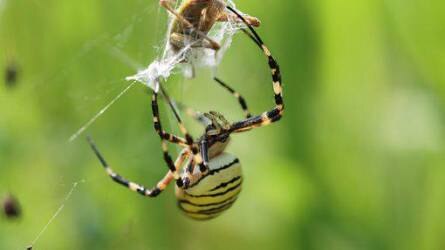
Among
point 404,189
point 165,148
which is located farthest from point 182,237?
point 404,189

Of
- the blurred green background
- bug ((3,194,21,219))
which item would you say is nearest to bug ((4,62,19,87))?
bug ((3,194,21,219))

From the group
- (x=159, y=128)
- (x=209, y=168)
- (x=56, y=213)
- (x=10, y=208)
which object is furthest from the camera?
(x=56, y=213)

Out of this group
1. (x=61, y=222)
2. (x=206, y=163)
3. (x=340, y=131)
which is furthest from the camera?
(x=340, y=131)

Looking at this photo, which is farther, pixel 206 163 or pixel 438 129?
pixel 438 129

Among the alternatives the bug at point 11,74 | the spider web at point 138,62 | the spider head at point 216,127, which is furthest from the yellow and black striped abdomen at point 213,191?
the bug at point 11,74

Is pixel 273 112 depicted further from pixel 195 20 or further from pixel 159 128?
pixel 195 20

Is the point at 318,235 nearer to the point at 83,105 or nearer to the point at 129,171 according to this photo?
the point at 129,171

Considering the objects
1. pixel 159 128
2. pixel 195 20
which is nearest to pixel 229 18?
pixel 195 20
